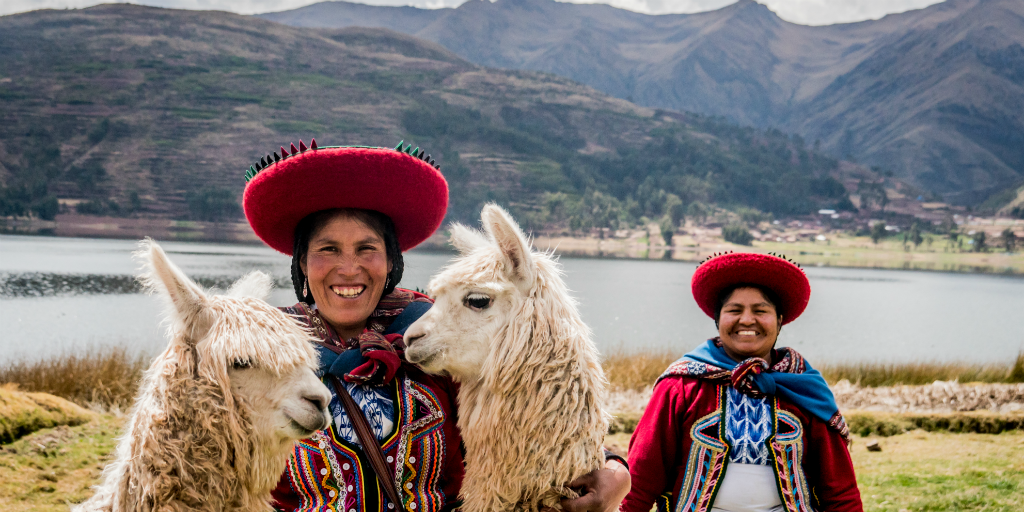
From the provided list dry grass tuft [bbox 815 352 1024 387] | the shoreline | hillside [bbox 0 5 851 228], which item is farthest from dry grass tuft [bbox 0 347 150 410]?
hillside [bbox 0 5 851 228]

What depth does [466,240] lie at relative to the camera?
6.66ft

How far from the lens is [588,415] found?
5.98ft

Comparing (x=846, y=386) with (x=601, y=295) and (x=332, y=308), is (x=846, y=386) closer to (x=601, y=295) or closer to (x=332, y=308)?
(x=332, y=308)

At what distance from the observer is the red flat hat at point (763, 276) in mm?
2688

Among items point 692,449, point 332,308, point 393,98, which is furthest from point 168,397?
point 393,98

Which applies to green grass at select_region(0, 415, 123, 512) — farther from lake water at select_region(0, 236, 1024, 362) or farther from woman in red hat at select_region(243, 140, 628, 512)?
lake water at select_region(0, 236, 1024, 362)

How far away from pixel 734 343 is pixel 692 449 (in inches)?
17.3

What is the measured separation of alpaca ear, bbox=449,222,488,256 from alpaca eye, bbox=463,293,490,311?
202 mm

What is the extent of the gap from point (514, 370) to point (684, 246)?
89632 mm

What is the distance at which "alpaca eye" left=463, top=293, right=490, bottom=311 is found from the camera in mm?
1813

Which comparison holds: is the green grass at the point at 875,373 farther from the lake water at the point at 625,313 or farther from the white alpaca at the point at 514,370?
the white alpaca at the point at 514,370

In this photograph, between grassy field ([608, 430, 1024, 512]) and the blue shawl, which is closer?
the blue shawl

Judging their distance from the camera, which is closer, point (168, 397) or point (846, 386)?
point (168, 397)

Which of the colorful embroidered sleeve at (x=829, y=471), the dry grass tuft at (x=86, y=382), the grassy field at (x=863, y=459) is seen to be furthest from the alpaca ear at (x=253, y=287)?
the dry grass tuft at (x=86, y=382)
